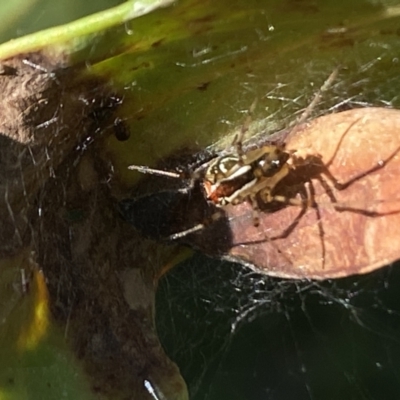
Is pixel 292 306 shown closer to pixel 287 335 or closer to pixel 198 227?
pixel 287 335

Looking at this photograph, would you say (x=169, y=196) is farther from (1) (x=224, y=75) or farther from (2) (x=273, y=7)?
(2) (x=273, y=7)

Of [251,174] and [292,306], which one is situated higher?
[251,174]

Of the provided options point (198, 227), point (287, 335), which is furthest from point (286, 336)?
point (198, 227)

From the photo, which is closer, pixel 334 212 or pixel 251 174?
pixel 334 212

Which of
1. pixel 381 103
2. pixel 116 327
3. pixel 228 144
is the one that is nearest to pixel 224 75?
pixel 228 144

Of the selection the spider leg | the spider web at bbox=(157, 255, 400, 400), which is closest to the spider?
the spider leg
